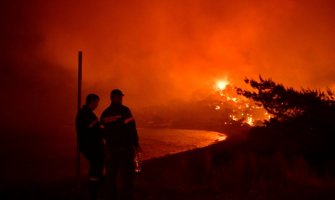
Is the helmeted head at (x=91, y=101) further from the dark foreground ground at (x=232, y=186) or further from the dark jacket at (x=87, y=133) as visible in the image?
the dark foreground ground at (x=232, y=186)

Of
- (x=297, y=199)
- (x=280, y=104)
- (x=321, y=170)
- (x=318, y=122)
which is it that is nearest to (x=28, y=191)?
(x=297, y=199)

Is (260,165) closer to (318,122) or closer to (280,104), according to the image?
(318,122)

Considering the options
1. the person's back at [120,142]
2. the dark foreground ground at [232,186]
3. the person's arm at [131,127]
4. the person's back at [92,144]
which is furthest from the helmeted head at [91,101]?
the dark foreground ground at [232,186]

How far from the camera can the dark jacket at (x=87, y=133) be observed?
217 inches

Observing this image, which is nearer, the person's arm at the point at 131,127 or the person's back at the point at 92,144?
the person's back at the point at 92,144

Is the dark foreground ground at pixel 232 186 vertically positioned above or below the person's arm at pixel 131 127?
below

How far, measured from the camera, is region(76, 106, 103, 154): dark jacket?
552 centimetres

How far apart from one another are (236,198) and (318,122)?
8210 millimetres

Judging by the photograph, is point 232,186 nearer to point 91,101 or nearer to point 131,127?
point 131,127

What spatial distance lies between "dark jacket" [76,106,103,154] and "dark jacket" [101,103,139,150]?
191 millimetres

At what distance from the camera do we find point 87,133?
5.52m

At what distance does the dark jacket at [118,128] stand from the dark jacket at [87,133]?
19 centimetres

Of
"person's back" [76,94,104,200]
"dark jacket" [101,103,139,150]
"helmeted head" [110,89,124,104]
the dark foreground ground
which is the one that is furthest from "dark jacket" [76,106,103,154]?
the dark foreground ground

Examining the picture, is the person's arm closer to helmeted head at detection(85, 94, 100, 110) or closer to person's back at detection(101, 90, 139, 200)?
person's back at detection(101, 90, 139, 200)
